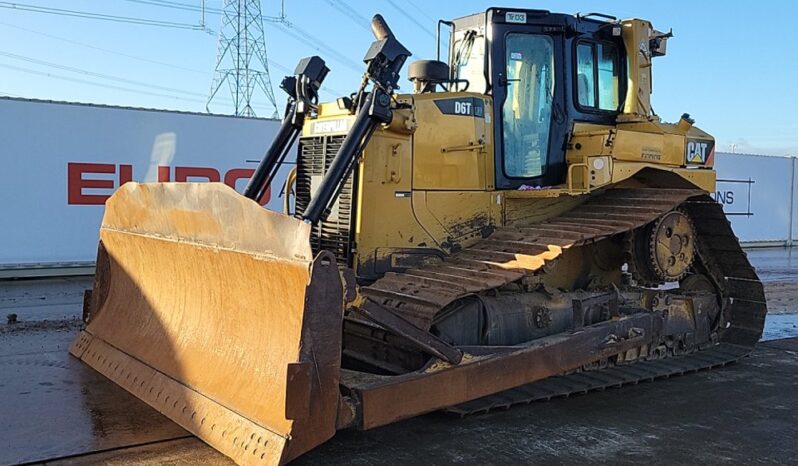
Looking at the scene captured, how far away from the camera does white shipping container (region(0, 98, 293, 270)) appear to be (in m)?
12.6

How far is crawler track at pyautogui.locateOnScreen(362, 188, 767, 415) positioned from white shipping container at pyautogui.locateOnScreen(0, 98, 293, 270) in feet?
29.8

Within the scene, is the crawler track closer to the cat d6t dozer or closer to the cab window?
the cat d6t dozer

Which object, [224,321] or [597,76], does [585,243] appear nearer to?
[597,76]

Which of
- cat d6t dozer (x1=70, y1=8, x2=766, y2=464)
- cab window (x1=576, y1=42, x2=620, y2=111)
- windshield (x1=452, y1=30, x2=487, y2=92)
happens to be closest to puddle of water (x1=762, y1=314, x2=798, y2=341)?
cat d6t dozer (x1=70, y1=8, x2=766, y2=464)

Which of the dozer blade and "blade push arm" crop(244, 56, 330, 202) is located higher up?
A: "blade push arm" crop(244, 56, 330, 202)

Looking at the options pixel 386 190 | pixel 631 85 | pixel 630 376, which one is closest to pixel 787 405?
pixel 630 376

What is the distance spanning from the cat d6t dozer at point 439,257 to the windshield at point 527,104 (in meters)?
0.02

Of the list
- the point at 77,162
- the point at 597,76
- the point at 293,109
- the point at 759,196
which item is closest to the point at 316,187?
the point at 293,109

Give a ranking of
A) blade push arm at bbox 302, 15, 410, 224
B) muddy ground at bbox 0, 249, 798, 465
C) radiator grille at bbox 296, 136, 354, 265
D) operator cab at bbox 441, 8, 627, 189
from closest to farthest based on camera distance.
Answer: muddy ground at bbox 0, 249, 798, 465, blade push arm at bbox 302, 15, 410, 224, radiator grille at bbox 296, 136, 354, 265, operator cab at bbox 441, 8, 627, 189

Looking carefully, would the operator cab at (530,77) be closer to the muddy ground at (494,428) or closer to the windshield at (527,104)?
the windshield at (527,104)

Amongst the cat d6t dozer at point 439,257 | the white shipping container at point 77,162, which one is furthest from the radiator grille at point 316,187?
the white shipping container at point 77,162

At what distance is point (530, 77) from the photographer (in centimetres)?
646

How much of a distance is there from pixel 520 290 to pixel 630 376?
4.14 feet

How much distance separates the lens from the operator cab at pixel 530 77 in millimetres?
6309
